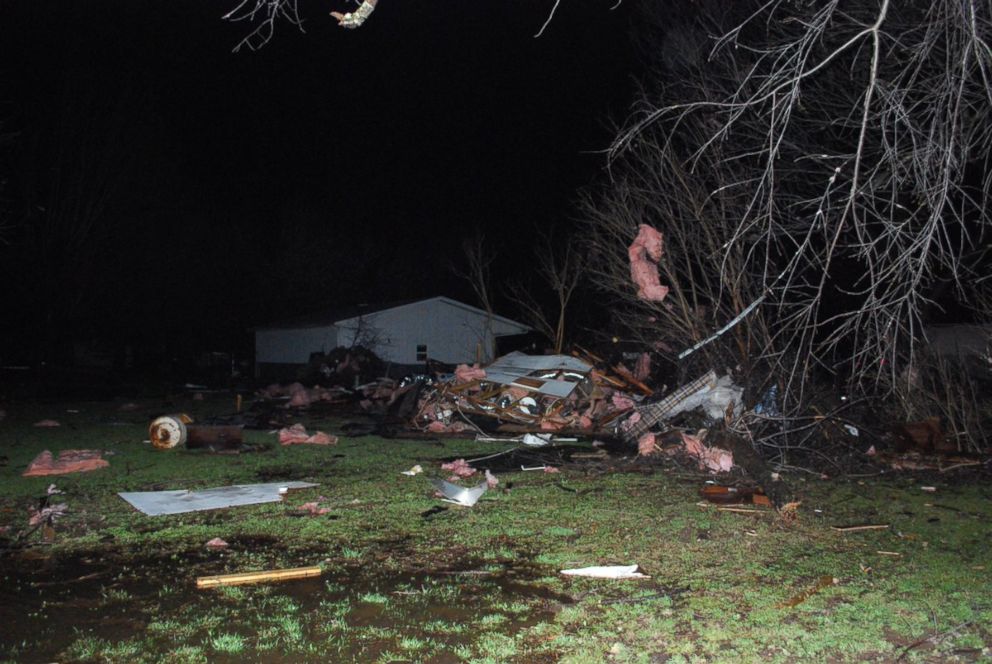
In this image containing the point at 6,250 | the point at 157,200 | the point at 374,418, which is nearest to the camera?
the point at 374,418

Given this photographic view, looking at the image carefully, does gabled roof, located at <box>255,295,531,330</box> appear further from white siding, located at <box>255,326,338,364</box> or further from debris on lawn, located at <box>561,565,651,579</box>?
debris on lawn, located at <box>561,565,651,579</box>

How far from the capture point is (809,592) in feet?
17.1

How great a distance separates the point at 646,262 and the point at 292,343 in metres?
24.4

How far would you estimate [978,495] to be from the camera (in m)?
9.13

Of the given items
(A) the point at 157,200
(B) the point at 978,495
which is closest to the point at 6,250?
(A) the point at 157,200

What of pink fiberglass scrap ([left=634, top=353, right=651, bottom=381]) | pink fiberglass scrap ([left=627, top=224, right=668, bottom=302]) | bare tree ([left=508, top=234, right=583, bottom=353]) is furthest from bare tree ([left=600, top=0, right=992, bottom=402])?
bare tree ([left=508, top=234, right=583, bottom=353])

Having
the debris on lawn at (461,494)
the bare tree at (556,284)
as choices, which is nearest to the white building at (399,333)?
the bare tree at (556,284)

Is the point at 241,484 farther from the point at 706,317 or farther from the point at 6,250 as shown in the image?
the point at 6,250

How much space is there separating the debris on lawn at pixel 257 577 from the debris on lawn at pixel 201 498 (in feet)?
8.29

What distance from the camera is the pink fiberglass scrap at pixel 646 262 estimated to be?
11.5 metres

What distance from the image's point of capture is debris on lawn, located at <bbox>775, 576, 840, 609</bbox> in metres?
4.93

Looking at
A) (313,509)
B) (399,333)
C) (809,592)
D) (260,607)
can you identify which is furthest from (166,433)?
(399,333)

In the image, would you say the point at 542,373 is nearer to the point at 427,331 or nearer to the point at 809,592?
the point at 809,592

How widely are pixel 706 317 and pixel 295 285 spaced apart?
3402 cm
